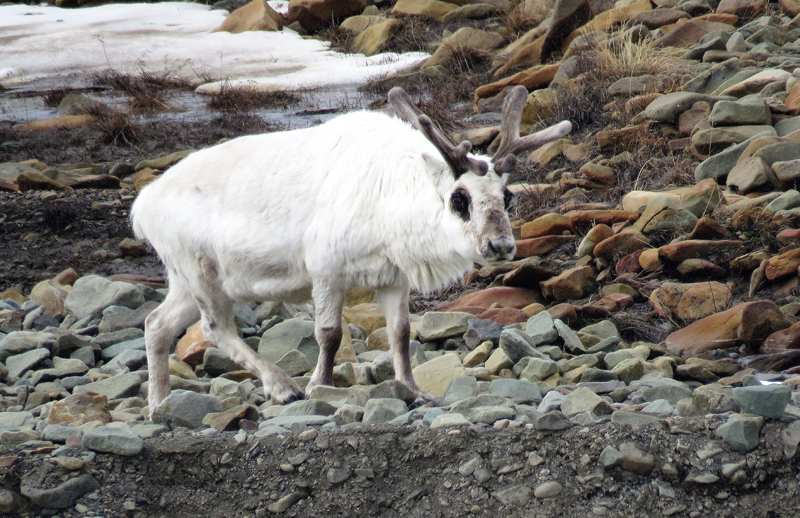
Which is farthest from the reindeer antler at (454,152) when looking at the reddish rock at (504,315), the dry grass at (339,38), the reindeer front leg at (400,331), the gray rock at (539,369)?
the dry grass at (339,38)

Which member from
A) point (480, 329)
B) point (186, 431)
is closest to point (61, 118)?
point (480, 329)

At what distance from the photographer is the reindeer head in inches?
175

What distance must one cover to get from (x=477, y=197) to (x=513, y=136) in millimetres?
516

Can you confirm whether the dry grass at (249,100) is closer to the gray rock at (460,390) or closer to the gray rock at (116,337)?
the gray rock at (116,337)

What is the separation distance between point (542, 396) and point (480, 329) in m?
1.45

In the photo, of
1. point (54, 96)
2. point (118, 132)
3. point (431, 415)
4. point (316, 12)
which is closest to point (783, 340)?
point (431, 415)

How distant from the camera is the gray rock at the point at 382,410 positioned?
4.25 meters

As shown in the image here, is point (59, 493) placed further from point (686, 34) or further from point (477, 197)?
point (686, 34)

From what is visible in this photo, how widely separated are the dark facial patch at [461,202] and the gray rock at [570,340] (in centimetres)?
176

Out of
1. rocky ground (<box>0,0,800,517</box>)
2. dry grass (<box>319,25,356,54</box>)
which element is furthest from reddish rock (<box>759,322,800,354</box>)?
dry grass (<box>319,25,356,54</box>)

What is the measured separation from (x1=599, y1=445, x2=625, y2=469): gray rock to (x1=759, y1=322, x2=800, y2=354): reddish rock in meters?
2.68

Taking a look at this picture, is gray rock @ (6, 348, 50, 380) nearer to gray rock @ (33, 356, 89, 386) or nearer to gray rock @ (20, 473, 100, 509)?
gray rock @ (33, 356, 89, 386)

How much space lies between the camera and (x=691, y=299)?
6.87 m

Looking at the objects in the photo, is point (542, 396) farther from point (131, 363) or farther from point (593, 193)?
point (593, 193)
